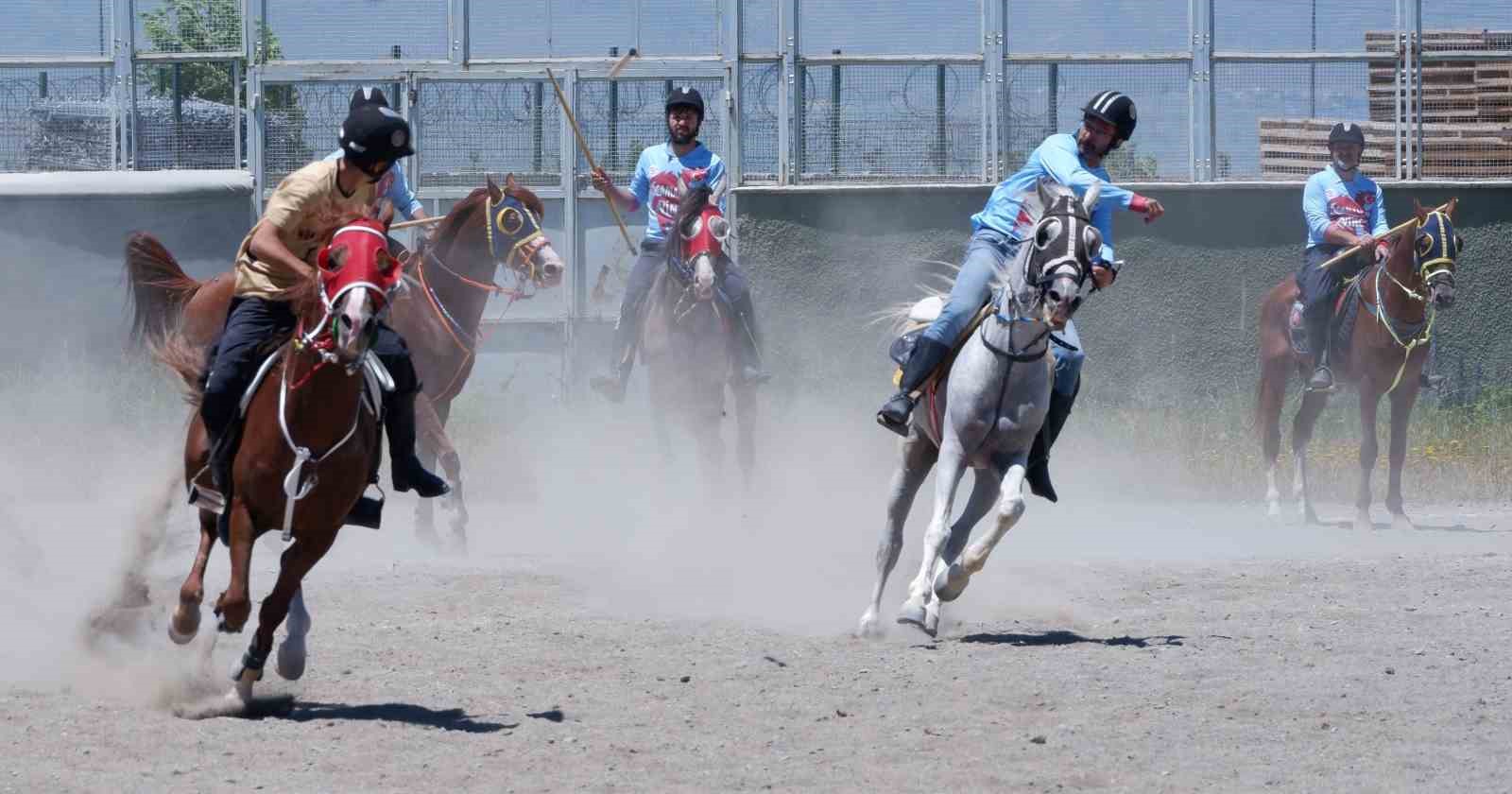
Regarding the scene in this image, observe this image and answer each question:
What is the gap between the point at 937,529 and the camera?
30.0 ft

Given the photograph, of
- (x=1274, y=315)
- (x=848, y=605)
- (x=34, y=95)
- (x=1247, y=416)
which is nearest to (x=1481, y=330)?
(x=1247, y=416)

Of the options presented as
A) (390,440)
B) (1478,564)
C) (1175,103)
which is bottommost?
(1478,564)

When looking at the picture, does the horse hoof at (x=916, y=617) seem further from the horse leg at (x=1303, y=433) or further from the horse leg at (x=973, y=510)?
the horse leg at (x=1303, y=433)

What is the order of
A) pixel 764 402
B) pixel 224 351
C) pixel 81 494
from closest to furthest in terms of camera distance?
pixel 224 351 → pixel 81 494 → pixel 764 402

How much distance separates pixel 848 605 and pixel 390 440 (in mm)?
3235

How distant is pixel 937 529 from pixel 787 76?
1074 cm

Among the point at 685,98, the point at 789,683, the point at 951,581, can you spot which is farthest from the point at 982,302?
the point at 685,98

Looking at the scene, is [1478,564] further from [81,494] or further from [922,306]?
[81,494]

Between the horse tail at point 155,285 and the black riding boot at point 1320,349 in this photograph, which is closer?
the horse tail at point 155,285

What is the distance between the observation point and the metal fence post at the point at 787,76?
19234 millimetres

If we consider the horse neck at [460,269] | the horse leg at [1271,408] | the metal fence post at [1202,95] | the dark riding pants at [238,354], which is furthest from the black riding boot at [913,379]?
the metal fence post at [1202,95]

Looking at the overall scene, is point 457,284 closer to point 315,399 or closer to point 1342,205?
point 315,399

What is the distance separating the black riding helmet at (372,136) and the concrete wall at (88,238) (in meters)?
12.5

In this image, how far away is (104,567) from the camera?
11.6 m
